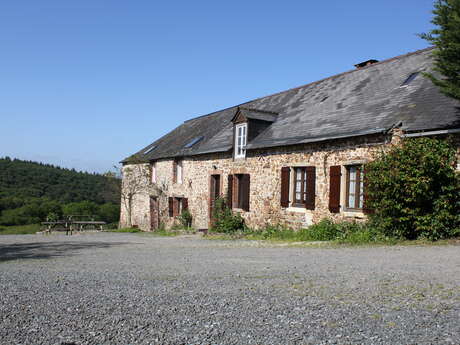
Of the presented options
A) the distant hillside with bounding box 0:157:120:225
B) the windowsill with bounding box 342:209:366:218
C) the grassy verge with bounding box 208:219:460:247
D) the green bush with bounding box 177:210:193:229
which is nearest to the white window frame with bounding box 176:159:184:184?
the green bush with bounding box 177:210:193:229

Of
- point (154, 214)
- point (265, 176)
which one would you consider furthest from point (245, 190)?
point (154, 214)

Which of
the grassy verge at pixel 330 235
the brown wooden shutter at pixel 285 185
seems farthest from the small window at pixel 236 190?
the brown wooden shutter at pixel 285 185

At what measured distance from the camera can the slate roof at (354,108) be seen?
35.0 feet

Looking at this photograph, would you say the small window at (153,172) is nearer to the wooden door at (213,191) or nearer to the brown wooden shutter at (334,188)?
the wooden door at (213,191)

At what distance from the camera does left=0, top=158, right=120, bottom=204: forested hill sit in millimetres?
59469

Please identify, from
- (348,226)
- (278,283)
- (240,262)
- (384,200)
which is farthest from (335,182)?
(278,283)

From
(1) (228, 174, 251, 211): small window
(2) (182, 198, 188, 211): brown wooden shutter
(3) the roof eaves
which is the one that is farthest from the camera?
(2) (182, 198, 188, 211): brown wooden shutter

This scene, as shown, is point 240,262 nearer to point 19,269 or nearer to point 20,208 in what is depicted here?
point 19,269

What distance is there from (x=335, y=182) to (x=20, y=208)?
157 feet

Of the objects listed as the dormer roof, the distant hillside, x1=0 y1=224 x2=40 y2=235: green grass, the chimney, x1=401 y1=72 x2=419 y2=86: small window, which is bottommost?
x1=0 y1=224 x2=40 y2=235: green grass

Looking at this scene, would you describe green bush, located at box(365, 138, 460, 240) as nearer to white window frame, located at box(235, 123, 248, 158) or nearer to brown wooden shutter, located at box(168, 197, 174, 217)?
white window frame, located at box(235, 123, 248, 158)

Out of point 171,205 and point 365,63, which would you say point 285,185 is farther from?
point 171,205

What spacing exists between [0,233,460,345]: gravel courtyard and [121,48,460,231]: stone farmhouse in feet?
14.0

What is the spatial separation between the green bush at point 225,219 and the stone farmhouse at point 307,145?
30cm
